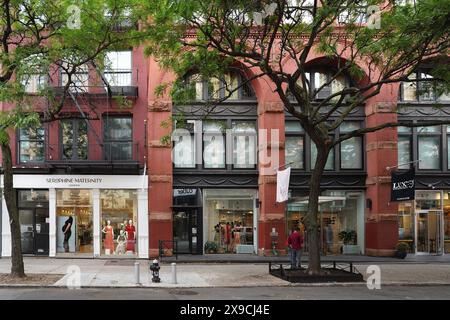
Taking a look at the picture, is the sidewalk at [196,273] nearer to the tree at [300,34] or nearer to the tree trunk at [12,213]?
the tree trunk at [12,213]

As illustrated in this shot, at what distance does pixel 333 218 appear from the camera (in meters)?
27.9

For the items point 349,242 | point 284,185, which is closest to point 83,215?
point 284,185

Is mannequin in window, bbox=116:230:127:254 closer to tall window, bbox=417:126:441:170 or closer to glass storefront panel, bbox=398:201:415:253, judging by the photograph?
glass storefront panel, bbox=398:201:415:253

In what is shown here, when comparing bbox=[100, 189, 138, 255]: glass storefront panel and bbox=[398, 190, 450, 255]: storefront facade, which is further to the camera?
bbox=[398, 190, 450, 255]: storefront facade

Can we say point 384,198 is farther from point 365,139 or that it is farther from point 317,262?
point 317,262

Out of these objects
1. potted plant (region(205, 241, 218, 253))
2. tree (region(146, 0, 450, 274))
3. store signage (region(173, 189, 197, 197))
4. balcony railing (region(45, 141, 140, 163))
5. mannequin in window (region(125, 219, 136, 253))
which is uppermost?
tree (region(146, 0, 450, 274))

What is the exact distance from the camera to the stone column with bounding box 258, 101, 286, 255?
1030 inches

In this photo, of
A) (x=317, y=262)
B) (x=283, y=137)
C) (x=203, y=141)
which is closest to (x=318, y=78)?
(x=283, y=137)

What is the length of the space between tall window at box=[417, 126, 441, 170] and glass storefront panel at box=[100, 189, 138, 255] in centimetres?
1417

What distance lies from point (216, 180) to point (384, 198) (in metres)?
8.06

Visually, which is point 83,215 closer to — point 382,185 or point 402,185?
point 382,185

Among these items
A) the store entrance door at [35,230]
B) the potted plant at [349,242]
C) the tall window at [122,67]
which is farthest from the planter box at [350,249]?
the store entrance door at [35,230]

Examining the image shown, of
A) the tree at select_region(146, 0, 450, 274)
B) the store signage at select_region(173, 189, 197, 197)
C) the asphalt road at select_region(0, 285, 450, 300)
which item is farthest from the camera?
the store signage at select_region(173, 189, 197, 197)

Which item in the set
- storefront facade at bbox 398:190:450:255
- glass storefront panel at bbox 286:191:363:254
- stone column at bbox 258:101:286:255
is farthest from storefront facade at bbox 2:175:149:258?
storefront facade at bbox 398:190:450:255
